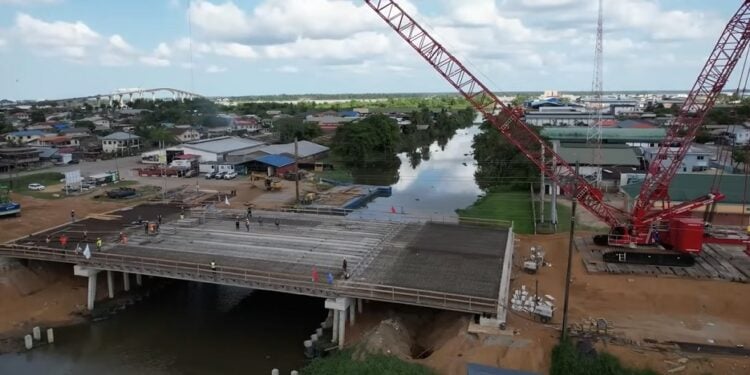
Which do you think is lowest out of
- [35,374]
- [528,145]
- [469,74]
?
[35,374]

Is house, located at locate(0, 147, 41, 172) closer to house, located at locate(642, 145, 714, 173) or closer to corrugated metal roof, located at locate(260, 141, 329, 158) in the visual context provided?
corrugated metal roof, located at locate(260, 141, 329, 158)

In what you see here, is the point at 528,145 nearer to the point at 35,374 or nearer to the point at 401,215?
the point at 401,215

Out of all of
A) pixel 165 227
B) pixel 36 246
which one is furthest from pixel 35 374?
pixel 165 227

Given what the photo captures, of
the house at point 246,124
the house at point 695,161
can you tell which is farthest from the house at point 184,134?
the house at point 695,161

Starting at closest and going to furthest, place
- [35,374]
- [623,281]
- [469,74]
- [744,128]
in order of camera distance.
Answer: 1. [35,374]
2. [623,281]
3. [469,74]
4. [744,128]

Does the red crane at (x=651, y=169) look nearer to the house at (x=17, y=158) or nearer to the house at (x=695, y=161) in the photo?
the house at (x=695, y=161)

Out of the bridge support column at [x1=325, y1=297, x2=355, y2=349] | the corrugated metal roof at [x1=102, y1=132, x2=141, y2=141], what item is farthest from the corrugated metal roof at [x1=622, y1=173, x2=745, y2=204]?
the corrugated metal roof at [x1=102, y1=132, x2=141, y2=141]

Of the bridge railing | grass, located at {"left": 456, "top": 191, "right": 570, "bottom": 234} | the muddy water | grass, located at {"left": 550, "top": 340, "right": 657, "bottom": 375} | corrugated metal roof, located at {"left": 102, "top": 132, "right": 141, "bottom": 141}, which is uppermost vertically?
corrugated metal roof, located at {"left": 102, "top": 132, "right": 141, "bottom": 141}
